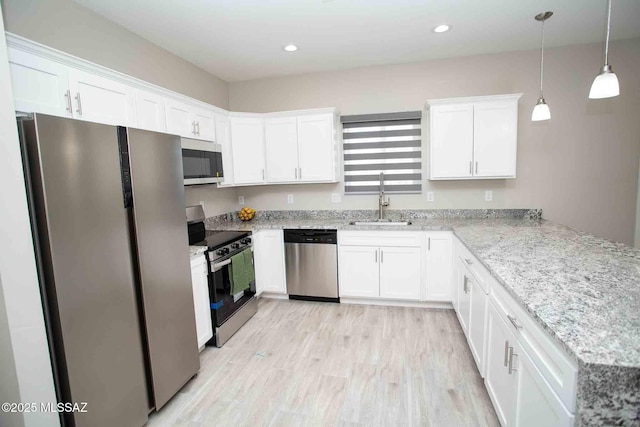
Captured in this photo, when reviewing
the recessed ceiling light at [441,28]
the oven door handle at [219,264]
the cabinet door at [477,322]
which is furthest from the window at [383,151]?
the oven door handle at [219,264]

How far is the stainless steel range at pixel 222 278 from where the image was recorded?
8.48 feet

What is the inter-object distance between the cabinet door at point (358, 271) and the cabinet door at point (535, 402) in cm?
195

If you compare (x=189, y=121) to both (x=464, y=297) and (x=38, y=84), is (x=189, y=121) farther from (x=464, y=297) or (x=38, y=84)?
(x=464, y=297)

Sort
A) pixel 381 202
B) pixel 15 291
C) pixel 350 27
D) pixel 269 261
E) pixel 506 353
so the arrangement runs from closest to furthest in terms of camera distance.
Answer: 1. pixel 15 291
2. pixel 506 353
3. pixel 350 27
4. pixel 269 261
5. pixel 381 202

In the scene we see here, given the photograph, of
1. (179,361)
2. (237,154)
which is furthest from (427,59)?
(179,361)

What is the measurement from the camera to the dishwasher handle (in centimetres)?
Answer: 334

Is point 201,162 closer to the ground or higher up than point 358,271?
higher up

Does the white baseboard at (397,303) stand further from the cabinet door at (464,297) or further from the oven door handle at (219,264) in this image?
the oven door handle at (219,264)

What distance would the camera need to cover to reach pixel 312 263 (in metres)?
3.43

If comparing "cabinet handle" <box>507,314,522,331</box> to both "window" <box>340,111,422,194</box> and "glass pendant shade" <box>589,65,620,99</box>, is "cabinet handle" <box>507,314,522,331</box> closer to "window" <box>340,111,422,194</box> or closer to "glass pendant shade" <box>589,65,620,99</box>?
"glass pendant shade" <box>589,65,620,99</box>

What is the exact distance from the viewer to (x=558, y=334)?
39.0 inches

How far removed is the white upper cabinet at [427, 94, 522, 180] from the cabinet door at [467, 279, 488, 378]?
1422 millimetres

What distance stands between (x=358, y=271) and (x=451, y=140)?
1722 mm

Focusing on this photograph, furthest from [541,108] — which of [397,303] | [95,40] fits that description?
[95,40]
